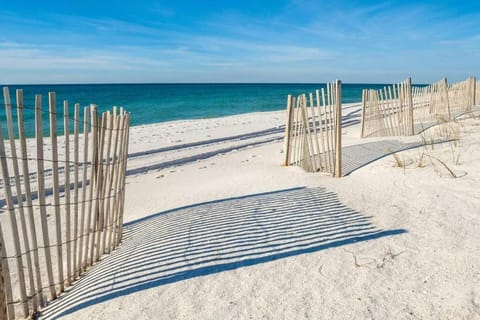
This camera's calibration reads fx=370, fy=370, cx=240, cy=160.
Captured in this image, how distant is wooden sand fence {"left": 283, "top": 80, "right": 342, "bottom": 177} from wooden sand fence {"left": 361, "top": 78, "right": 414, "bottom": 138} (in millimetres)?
3301

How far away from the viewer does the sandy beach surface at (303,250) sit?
8.45 ft

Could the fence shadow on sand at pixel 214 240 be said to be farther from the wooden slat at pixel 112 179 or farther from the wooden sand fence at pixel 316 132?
the wooden sand fence at pixel 316 132

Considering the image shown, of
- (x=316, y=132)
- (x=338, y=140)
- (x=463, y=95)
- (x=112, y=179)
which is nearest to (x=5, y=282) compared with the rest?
(x=112, y=179)

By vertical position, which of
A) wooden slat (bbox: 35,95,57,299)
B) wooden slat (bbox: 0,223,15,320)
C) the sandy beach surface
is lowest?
the sandy beach surface

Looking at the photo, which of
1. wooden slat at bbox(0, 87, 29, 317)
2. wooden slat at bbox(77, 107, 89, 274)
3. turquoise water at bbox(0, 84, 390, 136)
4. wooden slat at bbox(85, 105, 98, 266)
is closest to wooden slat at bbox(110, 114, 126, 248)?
wooden slat at bbox(85, 105, 98, 266)

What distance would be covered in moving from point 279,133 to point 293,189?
27.6 ft

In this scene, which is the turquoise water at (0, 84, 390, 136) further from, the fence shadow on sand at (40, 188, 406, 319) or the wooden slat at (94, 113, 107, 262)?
the fence shadow on sand at (40, 188, 406, 319)

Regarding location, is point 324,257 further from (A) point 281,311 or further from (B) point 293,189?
(B) point 293,189

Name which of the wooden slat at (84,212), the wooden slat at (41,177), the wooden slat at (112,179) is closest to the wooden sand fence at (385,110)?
the wooden slat at (112,179)

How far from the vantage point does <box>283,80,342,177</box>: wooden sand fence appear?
6.09 metres

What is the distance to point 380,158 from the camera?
6.79 metres

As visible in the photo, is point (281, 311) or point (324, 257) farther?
point (324, 257)

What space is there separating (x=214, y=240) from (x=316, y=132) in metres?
3.80

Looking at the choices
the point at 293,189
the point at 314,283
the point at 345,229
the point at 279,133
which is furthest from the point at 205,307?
the point at 279,133
